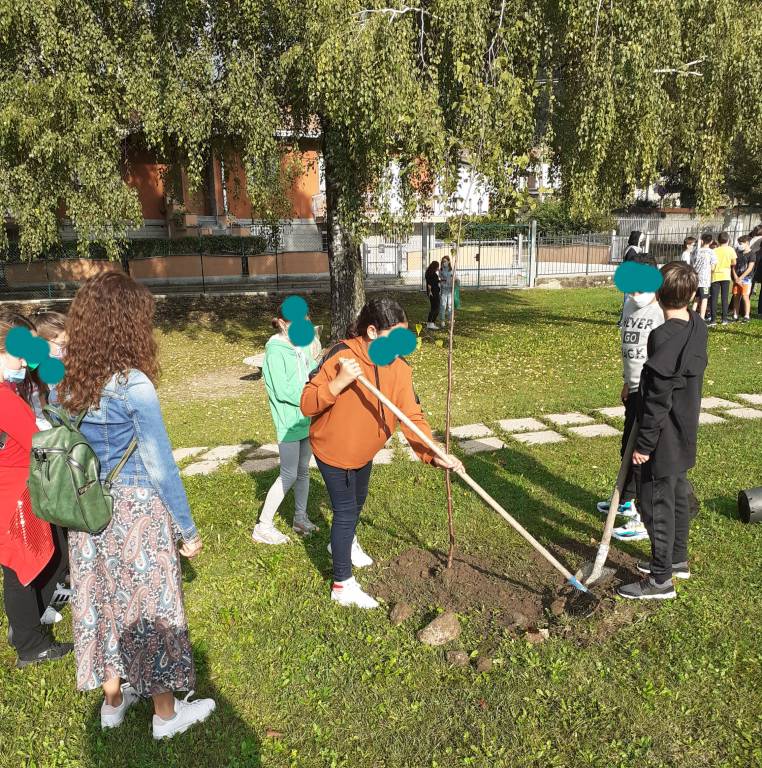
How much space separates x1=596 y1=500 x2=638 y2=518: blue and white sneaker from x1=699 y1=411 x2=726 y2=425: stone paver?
8.69 ft

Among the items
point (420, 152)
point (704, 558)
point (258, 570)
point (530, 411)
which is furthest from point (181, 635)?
point (420, 152)

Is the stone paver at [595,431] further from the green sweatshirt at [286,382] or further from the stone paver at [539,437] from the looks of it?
the green sweatshirt at [286,382]

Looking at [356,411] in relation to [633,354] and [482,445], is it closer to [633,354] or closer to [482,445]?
[633,354]

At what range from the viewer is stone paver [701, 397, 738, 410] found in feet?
25.2

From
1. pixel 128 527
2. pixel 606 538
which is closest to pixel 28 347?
pixel 128 527

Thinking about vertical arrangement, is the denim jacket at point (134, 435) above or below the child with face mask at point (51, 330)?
below

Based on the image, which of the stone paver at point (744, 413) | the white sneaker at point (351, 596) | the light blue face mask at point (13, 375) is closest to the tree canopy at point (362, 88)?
the stone paver at point (744, 413)

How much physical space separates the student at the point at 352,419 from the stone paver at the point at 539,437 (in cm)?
326

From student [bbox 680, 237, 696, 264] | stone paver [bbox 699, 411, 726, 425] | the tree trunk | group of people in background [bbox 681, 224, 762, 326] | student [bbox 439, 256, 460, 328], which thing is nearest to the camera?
stone paver [bbox 699, 411, 726, 425]

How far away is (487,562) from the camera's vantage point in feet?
14.3

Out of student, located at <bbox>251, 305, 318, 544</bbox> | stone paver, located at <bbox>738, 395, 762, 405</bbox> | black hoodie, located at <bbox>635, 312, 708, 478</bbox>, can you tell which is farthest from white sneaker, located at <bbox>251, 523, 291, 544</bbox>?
stone paver, located at <bbox>738, 395, 762, 405</bbox>

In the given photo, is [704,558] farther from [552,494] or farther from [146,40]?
[146,40]

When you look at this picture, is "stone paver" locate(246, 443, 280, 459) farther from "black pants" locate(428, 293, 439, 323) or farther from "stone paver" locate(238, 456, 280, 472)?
"black pants" locate(428, 293, 439, 323)

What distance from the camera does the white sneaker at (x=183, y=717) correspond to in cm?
299
